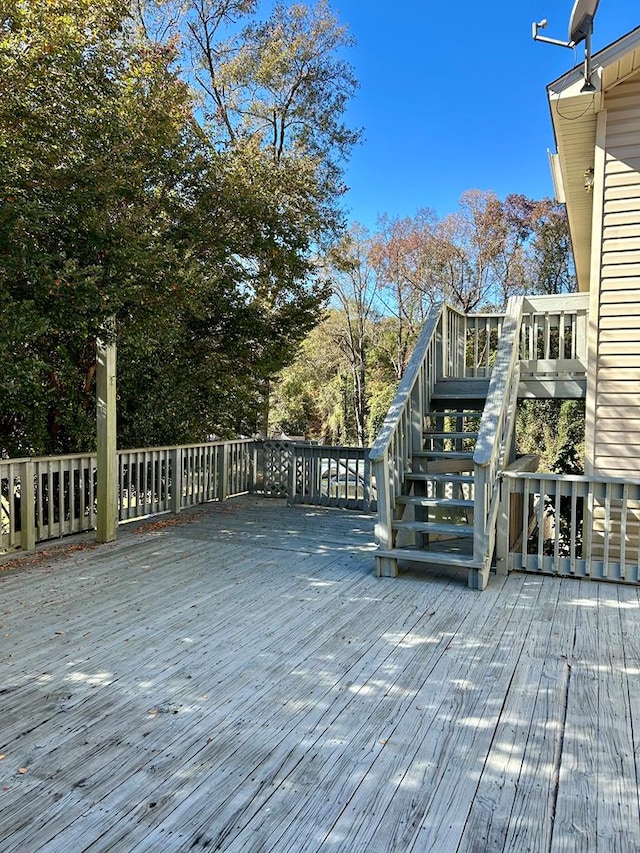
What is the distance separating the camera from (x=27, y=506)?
541 cm

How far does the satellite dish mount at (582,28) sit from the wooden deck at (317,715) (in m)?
4.09

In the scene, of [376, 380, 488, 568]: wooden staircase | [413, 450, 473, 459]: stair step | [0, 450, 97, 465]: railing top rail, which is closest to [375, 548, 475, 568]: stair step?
[376, 380, 488, 568]: wooden staircase

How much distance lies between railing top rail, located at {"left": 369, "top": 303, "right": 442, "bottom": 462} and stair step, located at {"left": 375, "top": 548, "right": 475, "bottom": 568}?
0.79 meters

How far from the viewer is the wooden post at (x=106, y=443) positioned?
5.66 metres

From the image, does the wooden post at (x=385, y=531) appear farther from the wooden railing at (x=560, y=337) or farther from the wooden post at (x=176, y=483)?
the wooden post at (x=176, y=483)

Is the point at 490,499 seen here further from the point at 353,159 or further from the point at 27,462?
the point at 353,159

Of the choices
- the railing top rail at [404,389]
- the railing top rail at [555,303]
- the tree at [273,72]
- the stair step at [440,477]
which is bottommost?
the stair step at [440,477]

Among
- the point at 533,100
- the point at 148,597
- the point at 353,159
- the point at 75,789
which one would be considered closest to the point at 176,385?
the point at 148,597

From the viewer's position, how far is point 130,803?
6.22 feet

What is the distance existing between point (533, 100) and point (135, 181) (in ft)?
61.6

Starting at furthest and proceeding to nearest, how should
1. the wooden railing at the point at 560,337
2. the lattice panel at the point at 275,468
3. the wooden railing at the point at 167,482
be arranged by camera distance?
1. the lattice panel at the point at 275,468
2. the wooden railing at the point at 560,337
3. the wooden railing at the point at 167,482

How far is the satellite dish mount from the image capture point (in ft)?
12.9

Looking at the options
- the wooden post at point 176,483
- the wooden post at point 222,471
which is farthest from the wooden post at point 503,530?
the wooden post at point 222,471

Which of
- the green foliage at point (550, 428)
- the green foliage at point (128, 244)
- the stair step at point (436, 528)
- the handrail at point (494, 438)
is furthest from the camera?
the green foliage at point (550, 428)
